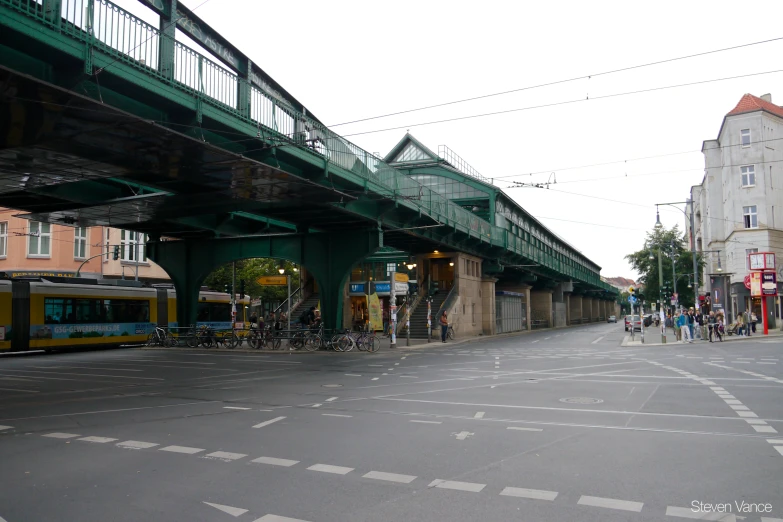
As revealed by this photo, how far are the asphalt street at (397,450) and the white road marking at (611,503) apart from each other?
0.02m

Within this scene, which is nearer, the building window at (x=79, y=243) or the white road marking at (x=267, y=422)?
the white road marking at (x=267, y=422)

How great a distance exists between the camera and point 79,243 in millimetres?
51719

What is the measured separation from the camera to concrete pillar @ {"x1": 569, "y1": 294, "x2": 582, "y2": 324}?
9788cm

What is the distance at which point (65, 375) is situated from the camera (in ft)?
60.0

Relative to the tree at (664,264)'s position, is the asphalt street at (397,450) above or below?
below

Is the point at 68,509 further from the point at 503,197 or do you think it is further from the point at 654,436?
the point at 503,197

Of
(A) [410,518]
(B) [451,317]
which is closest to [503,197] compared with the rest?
(B) [451,317]

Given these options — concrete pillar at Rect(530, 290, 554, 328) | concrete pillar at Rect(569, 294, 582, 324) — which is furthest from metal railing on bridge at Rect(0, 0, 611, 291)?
concrete pillar at Rect(569, 294, 582, 324)

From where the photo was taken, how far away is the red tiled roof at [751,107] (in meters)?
49.2

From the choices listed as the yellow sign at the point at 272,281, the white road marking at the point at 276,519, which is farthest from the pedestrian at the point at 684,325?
the white road marking at the point at 276,519

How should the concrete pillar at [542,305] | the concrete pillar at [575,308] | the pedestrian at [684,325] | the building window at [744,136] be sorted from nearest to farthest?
the pedestrian at [684,325] < the building window at [744,136] < the concrete pillar at [542,305] < the concrete pillar at [575,308]

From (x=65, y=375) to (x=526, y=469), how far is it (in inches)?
641

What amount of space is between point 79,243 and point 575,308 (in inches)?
2959

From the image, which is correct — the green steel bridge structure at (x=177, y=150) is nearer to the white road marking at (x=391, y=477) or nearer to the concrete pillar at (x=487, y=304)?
the white road marking at (x=391, y=477)
